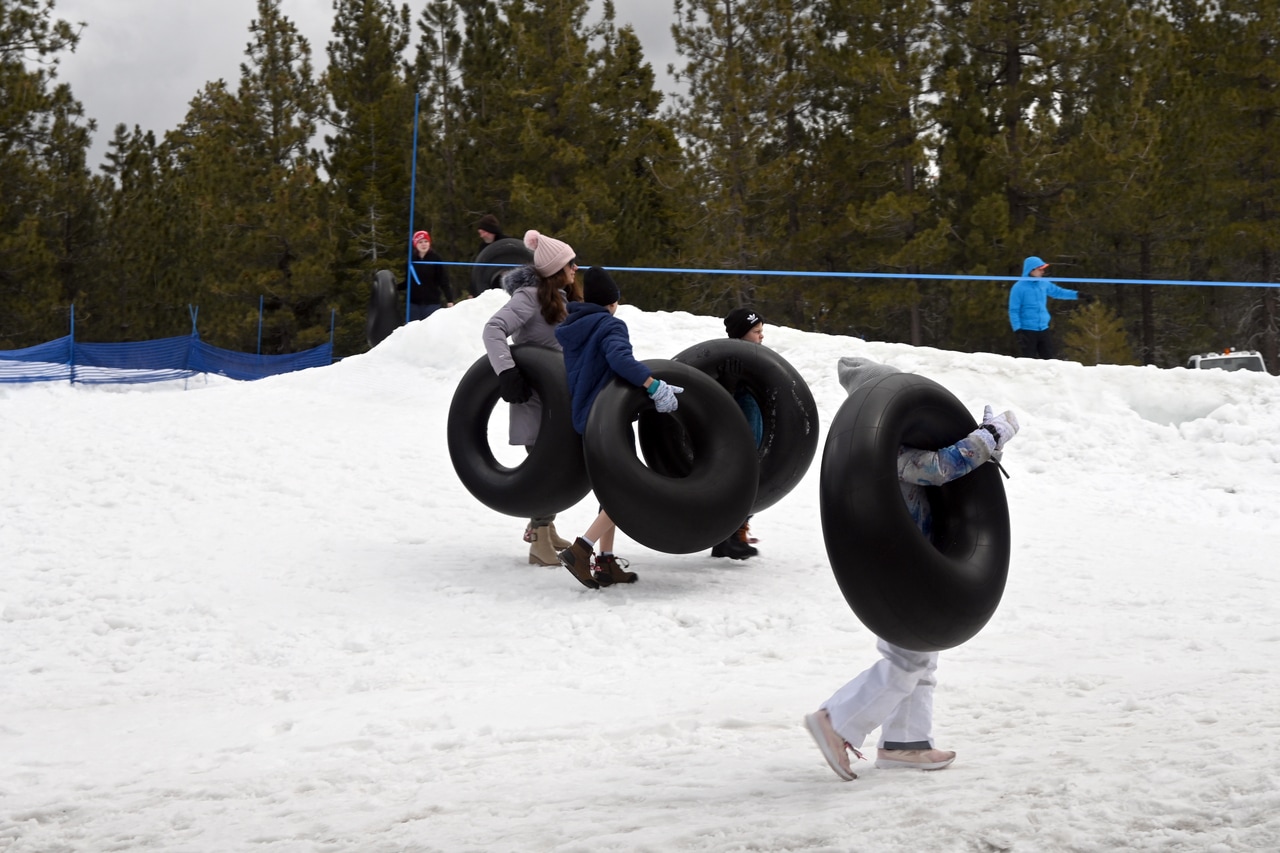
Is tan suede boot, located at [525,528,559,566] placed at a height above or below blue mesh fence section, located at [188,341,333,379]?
below

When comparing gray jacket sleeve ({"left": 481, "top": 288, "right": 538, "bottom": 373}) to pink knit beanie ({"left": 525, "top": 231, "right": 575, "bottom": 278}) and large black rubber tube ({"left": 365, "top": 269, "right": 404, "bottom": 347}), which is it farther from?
large black rubber tube ({"left": 365, "top": 269, "right": 404, "bottom": 347})

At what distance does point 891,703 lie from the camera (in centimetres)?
394

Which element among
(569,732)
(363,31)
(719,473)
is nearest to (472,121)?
(363,31)

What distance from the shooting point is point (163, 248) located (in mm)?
33250

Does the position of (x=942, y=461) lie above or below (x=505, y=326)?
below

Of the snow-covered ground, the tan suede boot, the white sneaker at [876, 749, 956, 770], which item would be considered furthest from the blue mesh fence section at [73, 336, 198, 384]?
the white sneaker at [876, 749, 956, 770]

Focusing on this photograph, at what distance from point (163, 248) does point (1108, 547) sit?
30248mm

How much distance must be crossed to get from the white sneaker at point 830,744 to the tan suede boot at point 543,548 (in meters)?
3.59

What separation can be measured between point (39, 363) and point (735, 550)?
14.9 metres

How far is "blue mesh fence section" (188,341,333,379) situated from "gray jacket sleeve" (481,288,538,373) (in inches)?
607

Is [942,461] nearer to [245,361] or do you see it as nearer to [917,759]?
[917,759]

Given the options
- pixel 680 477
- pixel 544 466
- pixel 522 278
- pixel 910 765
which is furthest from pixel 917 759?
pixel 522 278

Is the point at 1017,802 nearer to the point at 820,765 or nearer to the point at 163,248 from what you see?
the point at 820,765

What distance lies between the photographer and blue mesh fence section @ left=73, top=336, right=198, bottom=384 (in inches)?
752
